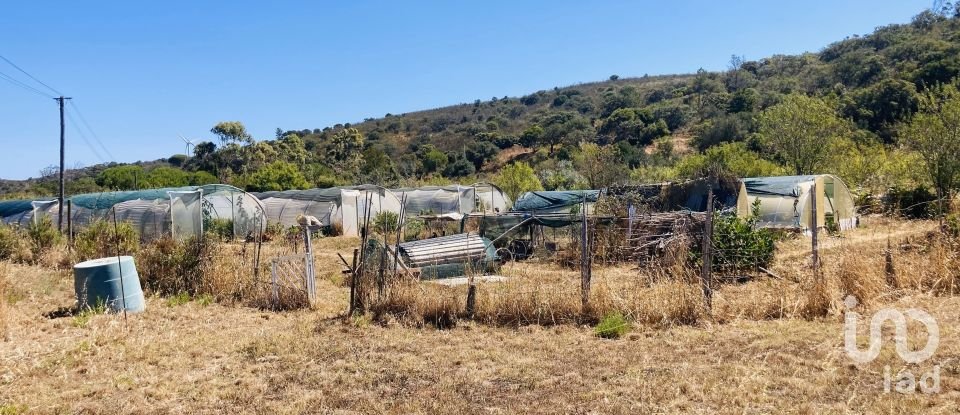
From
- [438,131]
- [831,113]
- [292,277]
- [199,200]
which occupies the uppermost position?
[438,131]

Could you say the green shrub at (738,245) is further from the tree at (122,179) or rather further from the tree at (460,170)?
the tree at (460,170)

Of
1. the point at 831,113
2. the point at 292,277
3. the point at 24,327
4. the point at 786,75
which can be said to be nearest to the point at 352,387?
the point at 292,277

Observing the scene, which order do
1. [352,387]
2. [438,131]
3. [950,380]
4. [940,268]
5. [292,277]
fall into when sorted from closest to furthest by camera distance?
[950,380] → [352,387] → [940,268] → [292,277] → [438,131]

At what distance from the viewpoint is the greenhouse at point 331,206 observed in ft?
83.6

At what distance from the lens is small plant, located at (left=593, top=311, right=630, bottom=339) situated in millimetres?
7562

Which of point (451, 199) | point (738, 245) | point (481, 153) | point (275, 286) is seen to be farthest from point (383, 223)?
point (481, 153)

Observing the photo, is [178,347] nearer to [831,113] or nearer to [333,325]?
[333,325]

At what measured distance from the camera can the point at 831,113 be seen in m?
27.9

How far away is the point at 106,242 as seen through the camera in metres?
13.2

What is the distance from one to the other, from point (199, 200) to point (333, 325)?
16.0 meters

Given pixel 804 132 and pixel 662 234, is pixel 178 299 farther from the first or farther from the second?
pixel 804 132

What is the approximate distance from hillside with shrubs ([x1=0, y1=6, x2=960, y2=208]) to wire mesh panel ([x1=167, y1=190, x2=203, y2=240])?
15971 millimetres

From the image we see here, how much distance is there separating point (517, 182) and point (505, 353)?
25.0 m

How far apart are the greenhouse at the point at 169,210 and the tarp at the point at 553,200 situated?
982cm
